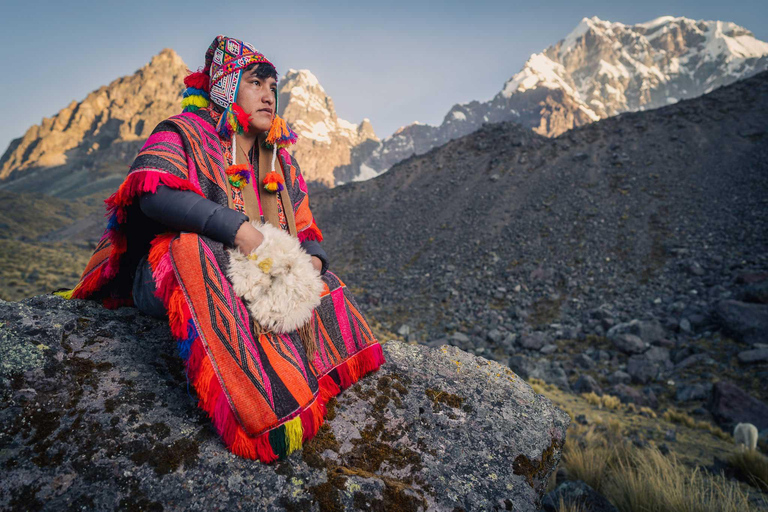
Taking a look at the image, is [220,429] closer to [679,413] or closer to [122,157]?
[679,413]

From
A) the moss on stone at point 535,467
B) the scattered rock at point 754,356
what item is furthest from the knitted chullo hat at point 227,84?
the scattered rock at point 754,356

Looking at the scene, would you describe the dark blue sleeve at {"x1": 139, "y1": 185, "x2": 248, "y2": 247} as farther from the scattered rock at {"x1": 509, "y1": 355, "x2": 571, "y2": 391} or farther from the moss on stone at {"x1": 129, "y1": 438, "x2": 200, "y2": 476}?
the scattered rock at {"x1": 509, "y1": 355, "x2": 571, "y2": 391}

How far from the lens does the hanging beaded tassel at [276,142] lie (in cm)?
220

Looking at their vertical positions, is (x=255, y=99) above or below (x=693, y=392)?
above

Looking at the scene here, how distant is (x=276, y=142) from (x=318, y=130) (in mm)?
159993

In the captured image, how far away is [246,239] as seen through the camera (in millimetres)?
1714

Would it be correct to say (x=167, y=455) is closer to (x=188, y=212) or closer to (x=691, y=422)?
(x=188, y=212)

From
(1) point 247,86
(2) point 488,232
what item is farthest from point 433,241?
(1) point 247,86

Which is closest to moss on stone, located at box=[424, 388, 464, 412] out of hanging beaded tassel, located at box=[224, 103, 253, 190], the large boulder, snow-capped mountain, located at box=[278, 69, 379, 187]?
the large boulder

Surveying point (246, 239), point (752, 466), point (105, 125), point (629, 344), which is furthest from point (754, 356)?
point (105, 125)

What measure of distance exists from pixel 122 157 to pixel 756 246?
381 ft

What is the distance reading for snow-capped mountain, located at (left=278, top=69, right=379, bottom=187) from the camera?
440ft

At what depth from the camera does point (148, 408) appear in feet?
4.64

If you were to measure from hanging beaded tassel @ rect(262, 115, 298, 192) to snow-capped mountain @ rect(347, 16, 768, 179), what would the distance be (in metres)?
147
